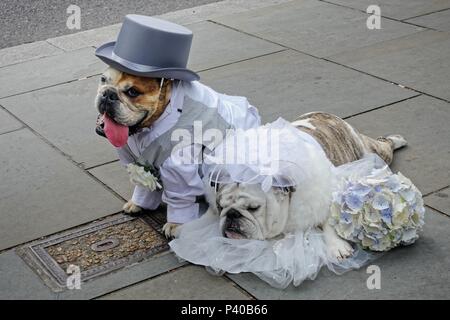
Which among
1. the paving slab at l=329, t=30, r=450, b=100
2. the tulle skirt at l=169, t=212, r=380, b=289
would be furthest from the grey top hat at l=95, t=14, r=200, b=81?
the paving slab at l=329, t=30, r=450, b=100

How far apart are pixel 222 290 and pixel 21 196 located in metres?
1.72

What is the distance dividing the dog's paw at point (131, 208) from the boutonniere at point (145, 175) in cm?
33

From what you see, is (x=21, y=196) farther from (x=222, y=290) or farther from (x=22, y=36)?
(x=22, y=36)

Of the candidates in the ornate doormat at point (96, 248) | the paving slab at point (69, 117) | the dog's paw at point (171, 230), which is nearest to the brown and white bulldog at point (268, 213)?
the dog's paw at point (171, 230)

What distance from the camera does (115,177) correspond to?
17.1ft

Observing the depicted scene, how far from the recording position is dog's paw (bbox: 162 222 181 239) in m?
4.38

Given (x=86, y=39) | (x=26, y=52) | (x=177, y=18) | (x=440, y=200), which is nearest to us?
(x=440, y=200)

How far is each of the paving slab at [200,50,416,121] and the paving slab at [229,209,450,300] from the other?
191 cm

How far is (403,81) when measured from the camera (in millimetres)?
6383

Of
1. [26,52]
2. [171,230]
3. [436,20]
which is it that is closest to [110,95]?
[171,230]

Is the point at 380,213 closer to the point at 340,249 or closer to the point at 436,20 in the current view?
the point at 340,249

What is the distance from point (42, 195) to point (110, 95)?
1154mm

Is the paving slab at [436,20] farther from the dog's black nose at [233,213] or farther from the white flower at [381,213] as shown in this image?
the dog's black nose at [233,213]

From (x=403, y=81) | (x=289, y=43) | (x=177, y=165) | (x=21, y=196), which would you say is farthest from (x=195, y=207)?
(x=289, y=43)
